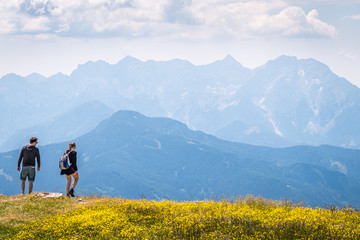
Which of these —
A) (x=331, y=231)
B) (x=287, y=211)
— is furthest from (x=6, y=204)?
(x=331, y=231)

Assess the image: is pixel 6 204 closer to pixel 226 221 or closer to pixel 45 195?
pixel 45 195

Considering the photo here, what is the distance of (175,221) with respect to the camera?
12.6m

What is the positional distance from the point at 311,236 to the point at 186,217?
4.08 meters

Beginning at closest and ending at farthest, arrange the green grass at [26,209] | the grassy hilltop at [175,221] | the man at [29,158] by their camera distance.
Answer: the grassy hilltop at [175,221] → the green grass at [26,209] → the man at [29,158]

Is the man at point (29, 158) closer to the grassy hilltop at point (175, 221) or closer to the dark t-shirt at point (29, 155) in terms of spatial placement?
the dark t-shirt at point (29, 155)

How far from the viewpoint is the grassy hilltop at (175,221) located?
11.7m

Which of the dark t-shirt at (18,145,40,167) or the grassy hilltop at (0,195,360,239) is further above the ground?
the dark t-shirt at (18,145,40,167)

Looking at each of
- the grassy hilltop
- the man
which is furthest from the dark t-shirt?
the grassy hilltop

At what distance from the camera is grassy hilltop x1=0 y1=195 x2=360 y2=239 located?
11672 millimetres

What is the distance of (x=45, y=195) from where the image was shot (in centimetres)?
1859

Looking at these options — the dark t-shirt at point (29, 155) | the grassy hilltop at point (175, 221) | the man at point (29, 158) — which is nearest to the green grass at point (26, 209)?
the grassy hilltop at point (175, 221)

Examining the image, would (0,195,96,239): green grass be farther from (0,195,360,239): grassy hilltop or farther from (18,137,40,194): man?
(18,137,40,194): man

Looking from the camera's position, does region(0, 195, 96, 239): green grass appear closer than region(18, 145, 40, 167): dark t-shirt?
Yes

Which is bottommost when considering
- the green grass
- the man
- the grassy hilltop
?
the grassy hilltop
